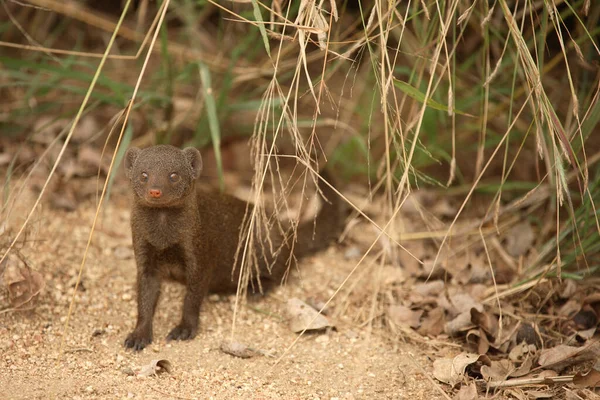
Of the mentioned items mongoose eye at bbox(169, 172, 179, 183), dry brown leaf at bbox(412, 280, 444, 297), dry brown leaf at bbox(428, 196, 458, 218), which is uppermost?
mongoose eye at bbox(169, 172, 179, 183)

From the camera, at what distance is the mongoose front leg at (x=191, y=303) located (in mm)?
2873

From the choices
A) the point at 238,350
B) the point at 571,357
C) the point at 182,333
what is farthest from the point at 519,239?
the point at 182,333

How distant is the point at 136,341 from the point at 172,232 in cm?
45

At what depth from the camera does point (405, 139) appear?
2.70 m

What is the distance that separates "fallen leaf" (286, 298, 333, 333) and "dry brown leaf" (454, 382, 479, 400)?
0.68m

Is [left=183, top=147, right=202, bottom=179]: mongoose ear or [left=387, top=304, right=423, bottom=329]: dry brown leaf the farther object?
[left=387, top=304, right=423, bottom=329]: dry brown leaf

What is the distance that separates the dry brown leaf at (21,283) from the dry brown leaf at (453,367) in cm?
156

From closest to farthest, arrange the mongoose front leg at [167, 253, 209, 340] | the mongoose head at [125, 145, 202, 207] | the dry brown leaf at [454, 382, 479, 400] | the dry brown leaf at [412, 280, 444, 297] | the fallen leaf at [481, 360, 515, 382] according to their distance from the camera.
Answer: the dry brown leaf at [454, 382, 479, 400] < the fallen leaf at [481, 360, 515, 382] < the mongoose head at [125, 145, 202, 207] < the mongoose front leg at [167, 253, 209, 340] < the dry brown leaf at [412, 280, 444, 297]

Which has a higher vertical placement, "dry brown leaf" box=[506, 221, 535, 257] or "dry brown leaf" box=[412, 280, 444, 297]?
"dry brown leaf" box=[506, 221, 535, 257]

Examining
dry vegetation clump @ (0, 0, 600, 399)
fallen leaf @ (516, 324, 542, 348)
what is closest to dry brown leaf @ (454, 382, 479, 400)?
dry vegetation clump @ (0, 0, 600, 399)

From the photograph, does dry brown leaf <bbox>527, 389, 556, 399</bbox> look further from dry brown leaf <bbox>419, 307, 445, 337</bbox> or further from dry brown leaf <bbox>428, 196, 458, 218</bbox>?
dry brown leaf <bbox>428, 196, 458, 218</bbox>

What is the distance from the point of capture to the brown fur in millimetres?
2693

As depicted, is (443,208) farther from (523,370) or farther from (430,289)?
(523,370)

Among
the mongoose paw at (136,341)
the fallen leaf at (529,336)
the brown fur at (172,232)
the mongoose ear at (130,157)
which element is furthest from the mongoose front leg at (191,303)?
the fallen leaf at (529,336)
